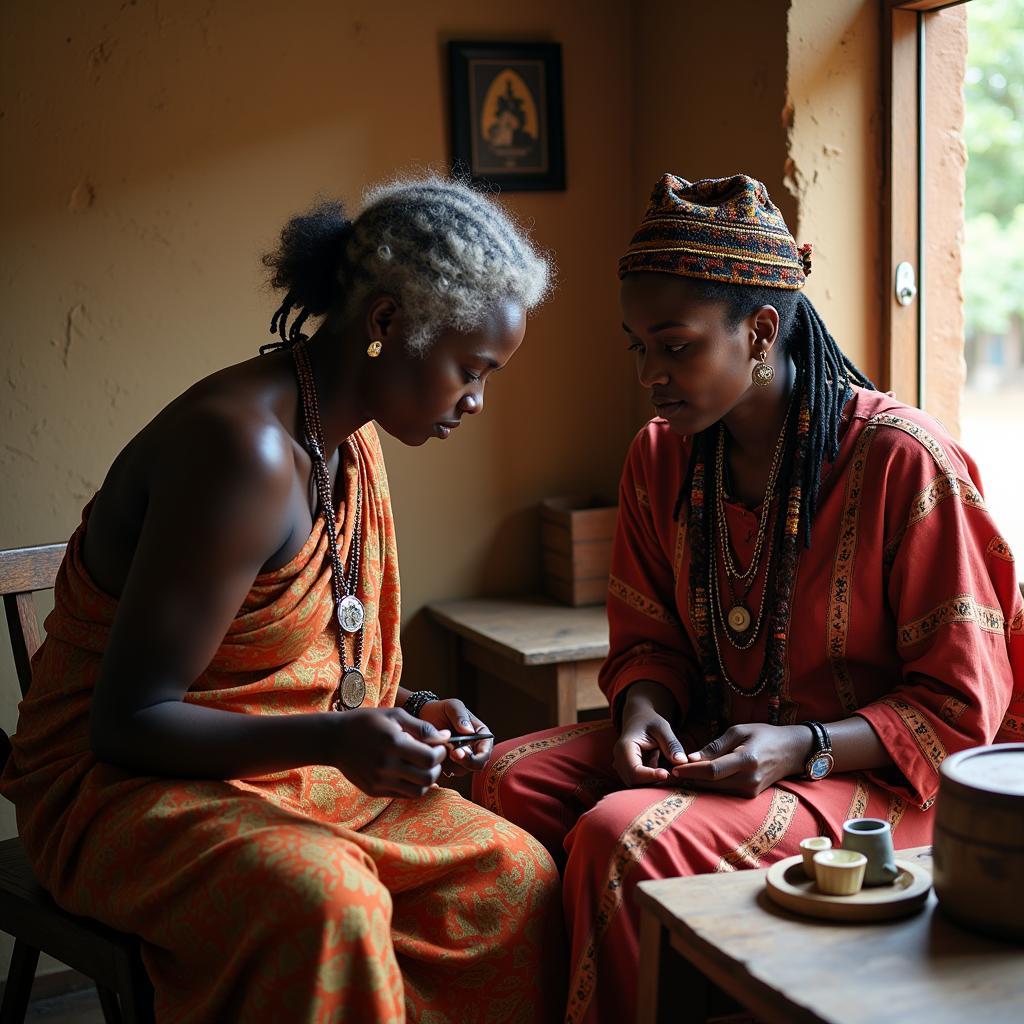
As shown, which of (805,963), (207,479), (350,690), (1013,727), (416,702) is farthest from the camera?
(416,702)

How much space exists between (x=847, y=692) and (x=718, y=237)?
79 centimetres

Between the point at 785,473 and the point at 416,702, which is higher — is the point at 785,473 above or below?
above

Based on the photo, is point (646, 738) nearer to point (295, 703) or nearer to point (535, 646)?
point (295, 703)

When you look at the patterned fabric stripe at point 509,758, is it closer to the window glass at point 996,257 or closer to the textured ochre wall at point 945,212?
the window glass at point 996,257

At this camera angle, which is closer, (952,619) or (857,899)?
(857,899)

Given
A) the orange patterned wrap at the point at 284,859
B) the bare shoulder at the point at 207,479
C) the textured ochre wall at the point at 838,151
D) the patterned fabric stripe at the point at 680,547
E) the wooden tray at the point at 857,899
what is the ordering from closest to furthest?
the wooden tray at the point at 857,899, the orange patterned wrap at the point at 284,859, the bare shoulder at the point at 207,479, the patterned fabric stripe at the point at 680,547, the textured ochre wall at the point at 838,151

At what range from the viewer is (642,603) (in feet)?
7.87

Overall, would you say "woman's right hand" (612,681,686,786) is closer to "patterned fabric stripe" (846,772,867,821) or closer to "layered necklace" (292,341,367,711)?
"patterned fabric stripe" (846,772,867,821)

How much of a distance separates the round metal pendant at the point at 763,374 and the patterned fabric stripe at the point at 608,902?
2.57 feet

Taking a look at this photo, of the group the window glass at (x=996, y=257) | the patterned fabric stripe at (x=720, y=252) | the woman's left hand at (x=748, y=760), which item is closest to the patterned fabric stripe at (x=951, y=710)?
the woman's left hand at (x=748, y=760)

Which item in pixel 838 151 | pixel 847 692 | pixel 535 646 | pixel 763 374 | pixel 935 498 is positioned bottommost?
pixel 535 646

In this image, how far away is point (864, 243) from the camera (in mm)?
2939

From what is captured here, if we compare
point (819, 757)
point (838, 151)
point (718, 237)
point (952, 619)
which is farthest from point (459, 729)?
point (838, 151)

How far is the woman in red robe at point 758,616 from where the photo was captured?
1937 mm
